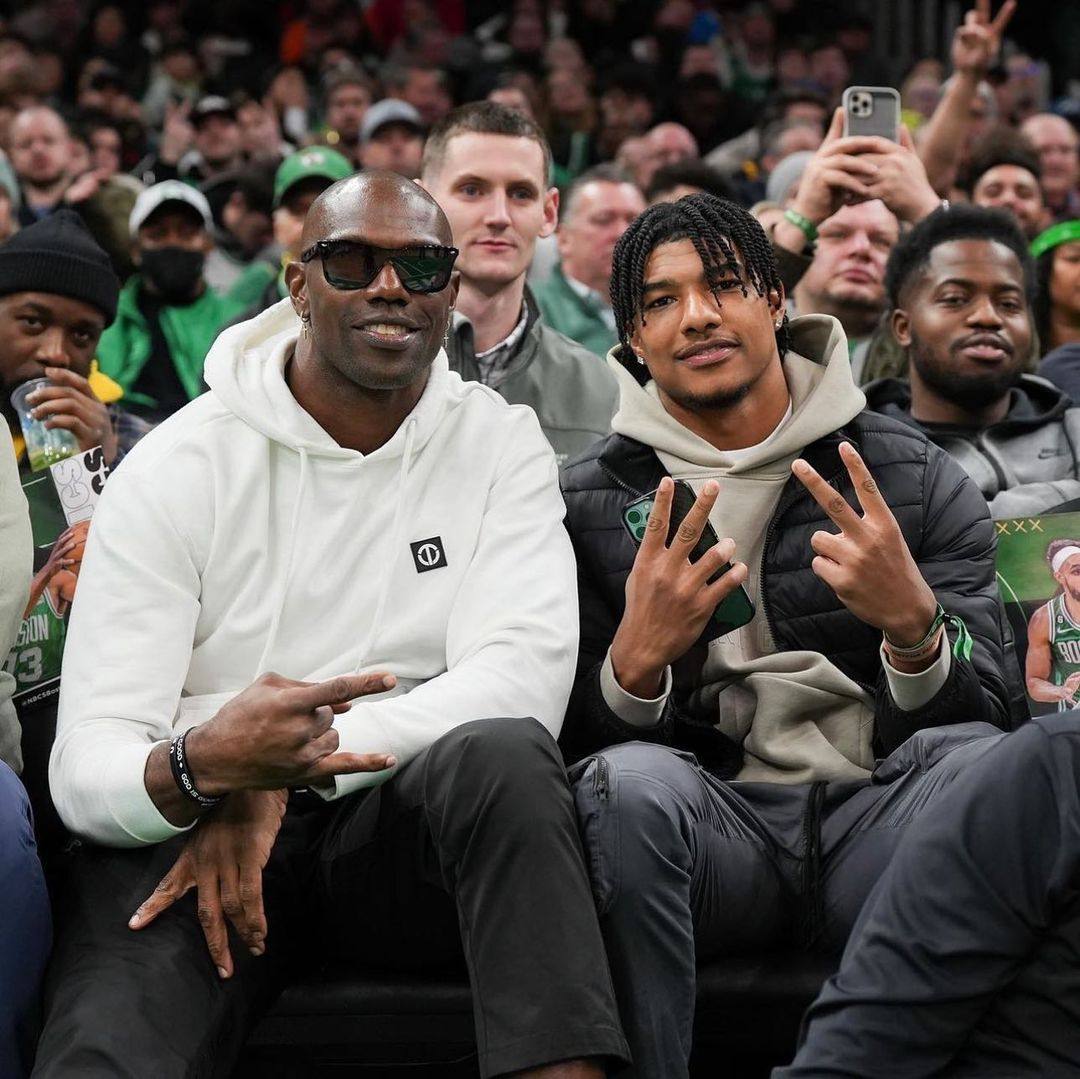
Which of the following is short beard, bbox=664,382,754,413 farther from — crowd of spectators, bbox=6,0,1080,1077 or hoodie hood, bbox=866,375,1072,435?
hoodie hood, bbox=866,375,1072,435

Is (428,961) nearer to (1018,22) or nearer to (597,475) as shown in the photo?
(597,475)

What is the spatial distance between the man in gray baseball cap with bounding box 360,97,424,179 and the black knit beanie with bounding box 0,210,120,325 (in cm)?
423

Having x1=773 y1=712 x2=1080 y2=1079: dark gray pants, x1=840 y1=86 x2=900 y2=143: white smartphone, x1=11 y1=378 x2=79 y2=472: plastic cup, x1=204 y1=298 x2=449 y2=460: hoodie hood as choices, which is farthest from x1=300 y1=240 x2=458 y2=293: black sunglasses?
x1=840 y1=86 x2=900 y2=143: white smartphone

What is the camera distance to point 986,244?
4215mm

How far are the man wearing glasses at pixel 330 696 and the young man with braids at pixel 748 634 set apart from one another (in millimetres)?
174

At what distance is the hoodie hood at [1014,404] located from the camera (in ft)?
13.5

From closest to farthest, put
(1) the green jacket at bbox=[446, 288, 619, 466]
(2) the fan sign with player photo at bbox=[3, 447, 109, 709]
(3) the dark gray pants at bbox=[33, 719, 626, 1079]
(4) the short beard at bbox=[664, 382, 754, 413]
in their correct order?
1. (3) the dark gray pants at bbox=[33, 719, 626, 1079]
2. (2) the fan sign with player photo at bbox=[3, 447, 109, 709]
3. (4) the short beard at bbox=[664, 382, 754, 413]
4. (1) the green jacket at bbox=[446, 288, 619, 466]

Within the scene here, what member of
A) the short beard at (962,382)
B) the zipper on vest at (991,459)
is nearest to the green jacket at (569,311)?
the short beard at (962,382)

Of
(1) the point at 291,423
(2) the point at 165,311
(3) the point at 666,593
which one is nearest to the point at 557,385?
(1) the point at 291,423

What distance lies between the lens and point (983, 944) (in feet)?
6.74

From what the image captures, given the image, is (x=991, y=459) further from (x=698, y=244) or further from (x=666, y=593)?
(x=666, y=593)

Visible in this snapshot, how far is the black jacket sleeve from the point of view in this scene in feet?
9.97

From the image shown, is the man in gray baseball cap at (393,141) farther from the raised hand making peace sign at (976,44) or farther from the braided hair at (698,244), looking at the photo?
the braided hair at (698,244)

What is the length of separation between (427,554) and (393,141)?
19.0 ft
